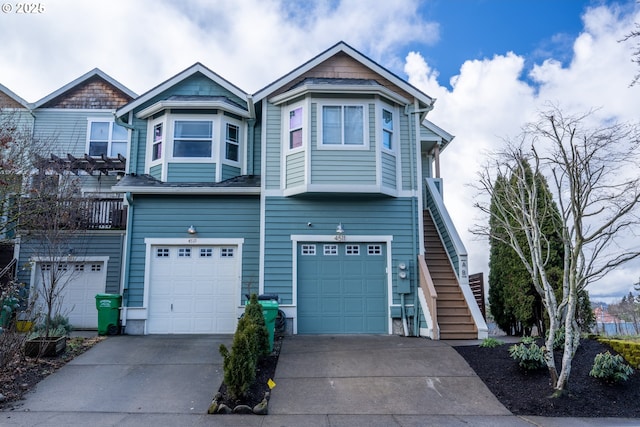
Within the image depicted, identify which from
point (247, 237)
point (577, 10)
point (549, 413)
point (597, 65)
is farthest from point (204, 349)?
point (577, 10)

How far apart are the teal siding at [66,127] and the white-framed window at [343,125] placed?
8169 millimetres

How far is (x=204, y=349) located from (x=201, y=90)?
289 inches

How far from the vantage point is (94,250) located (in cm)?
1223

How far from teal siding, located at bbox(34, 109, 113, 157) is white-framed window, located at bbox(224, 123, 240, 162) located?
529cm

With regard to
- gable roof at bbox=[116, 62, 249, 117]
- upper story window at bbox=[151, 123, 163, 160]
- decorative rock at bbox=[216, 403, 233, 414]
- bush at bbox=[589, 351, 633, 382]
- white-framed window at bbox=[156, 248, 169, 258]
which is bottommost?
decorative rock at bbox=[216, 403, 233, 414]

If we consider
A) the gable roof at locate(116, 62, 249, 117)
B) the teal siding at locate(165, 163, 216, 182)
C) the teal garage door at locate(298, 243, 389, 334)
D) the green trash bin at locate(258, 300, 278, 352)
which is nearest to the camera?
the green trash bin at locate(258, 300, 278, 352)

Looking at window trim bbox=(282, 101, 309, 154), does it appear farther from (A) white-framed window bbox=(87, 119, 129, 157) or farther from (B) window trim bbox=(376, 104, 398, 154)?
(A) white-framed window bbox=(87, 119, 129, 157)

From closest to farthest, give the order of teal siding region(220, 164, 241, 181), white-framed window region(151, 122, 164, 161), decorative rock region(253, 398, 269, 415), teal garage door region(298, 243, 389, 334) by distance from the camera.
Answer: decorative rock region(253, 398, 269, 415), teal garage door region(298, 243, 389, 334), teal siding region(220, 164, 241, 181), white-framed window region(151, 122, 164, 161)

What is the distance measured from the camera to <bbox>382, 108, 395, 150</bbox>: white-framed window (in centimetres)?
1091

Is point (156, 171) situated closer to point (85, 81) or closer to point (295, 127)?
point (295, 127)

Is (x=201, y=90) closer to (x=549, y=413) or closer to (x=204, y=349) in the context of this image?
(x=204, y=349)

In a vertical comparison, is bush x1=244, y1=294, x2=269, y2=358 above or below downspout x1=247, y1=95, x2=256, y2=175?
below

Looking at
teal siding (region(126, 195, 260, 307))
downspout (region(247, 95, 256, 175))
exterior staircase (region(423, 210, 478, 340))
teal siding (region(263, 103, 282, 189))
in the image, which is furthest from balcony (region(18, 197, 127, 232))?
exterior staircase (region(423, 210, 478, 340))

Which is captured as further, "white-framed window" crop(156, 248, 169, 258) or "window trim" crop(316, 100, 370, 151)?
"white-framed window" crop(156, 248, 169, 258)
